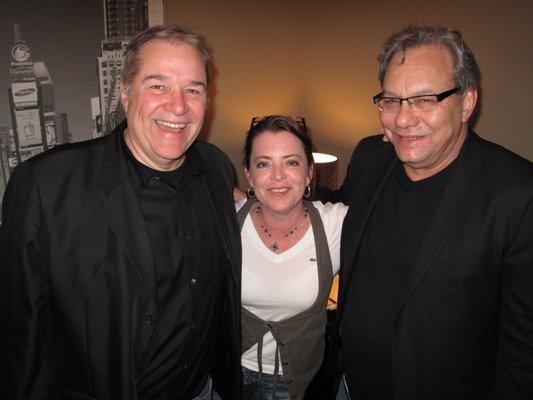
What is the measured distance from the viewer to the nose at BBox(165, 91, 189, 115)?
4.22 feet

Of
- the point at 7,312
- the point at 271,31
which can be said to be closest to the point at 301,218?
the point at 7,312

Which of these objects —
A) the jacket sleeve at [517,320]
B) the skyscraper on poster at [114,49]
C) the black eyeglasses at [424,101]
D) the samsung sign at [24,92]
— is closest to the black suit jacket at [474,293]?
the jacket sleeve at [517,320]

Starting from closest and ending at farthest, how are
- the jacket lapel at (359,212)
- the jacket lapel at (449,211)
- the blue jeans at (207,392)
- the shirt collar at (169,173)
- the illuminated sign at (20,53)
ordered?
1. the jacket lapel at (449,211)
2. the shirt collar at (169,173)
3. the jacket lapel at (359,212)
4. the blue jeans at (207,392)
5. the illuminated sign at (20,53)

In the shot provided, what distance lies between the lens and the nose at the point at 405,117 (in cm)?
126

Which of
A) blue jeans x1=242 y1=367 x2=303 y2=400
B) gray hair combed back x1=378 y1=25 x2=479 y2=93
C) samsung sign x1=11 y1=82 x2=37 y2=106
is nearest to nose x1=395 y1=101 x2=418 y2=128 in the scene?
gray hair combed back x1=378 y1=25 x2=479 y2=93

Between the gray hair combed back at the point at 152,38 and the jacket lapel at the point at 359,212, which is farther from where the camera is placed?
the jacket lapel at the point at 359,212

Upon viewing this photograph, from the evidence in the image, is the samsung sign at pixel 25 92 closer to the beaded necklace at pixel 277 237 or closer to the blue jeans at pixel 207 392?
the beaded necklace at pixel 277 237

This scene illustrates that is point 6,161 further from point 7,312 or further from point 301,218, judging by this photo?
point 301,218

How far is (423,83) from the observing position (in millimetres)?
1241

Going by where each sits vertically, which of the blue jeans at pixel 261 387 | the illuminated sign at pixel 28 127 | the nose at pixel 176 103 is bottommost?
the blue jeans at pixel 261 387

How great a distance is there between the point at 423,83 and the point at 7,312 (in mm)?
1475

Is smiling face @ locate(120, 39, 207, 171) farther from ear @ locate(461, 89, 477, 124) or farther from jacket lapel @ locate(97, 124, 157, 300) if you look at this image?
ear @ locate(461, 89, 477, 124)

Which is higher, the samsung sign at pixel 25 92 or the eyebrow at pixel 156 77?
the eyebrow at pixel 156 77

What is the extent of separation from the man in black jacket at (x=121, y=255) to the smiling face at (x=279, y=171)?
32 cm
